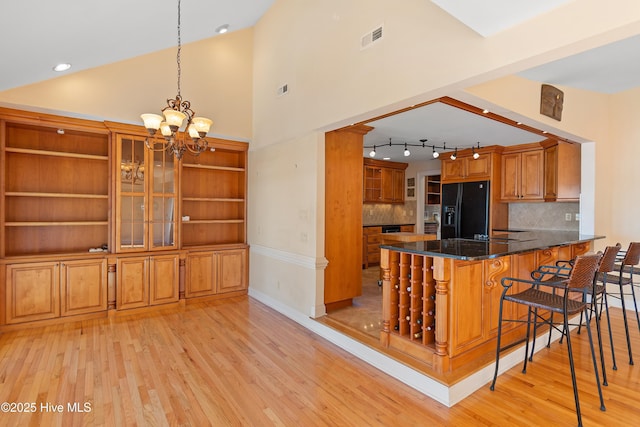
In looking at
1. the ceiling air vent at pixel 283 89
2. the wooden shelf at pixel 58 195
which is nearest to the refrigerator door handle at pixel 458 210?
the ceiling air vent at pixel 283 89

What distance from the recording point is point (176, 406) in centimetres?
240

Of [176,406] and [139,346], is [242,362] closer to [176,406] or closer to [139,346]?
[176,406]

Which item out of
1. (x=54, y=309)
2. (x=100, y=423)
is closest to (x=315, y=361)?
(x=100, y=423)

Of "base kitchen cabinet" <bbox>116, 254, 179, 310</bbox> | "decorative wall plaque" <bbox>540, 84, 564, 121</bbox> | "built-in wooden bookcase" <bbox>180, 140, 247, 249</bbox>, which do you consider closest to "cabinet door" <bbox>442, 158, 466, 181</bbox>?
"decorative wall plaque" <bbox>540, 84, 564, 121</bbox>

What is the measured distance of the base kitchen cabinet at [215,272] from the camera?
5.03 m

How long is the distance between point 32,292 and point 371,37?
4798mm

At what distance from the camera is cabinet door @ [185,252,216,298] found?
16.4 feet

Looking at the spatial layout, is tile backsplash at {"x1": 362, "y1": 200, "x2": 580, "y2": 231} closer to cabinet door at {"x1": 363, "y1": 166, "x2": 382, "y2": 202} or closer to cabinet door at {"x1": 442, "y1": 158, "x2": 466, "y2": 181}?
cabinet door at {"x1": 363, "y1": 166, "x2": 382, "y2": 202}

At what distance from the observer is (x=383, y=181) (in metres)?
7.80

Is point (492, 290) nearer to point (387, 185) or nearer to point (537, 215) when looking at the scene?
point (537, 215)

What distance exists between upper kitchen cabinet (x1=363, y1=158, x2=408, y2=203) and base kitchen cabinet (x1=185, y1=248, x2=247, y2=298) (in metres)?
3.30

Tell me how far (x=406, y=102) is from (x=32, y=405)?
371 centimetres

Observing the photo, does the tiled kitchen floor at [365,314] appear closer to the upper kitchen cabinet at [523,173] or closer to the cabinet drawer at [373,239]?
the cabinet drawer at [373,239]

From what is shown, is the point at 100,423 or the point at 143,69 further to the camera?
the point at 143,69
